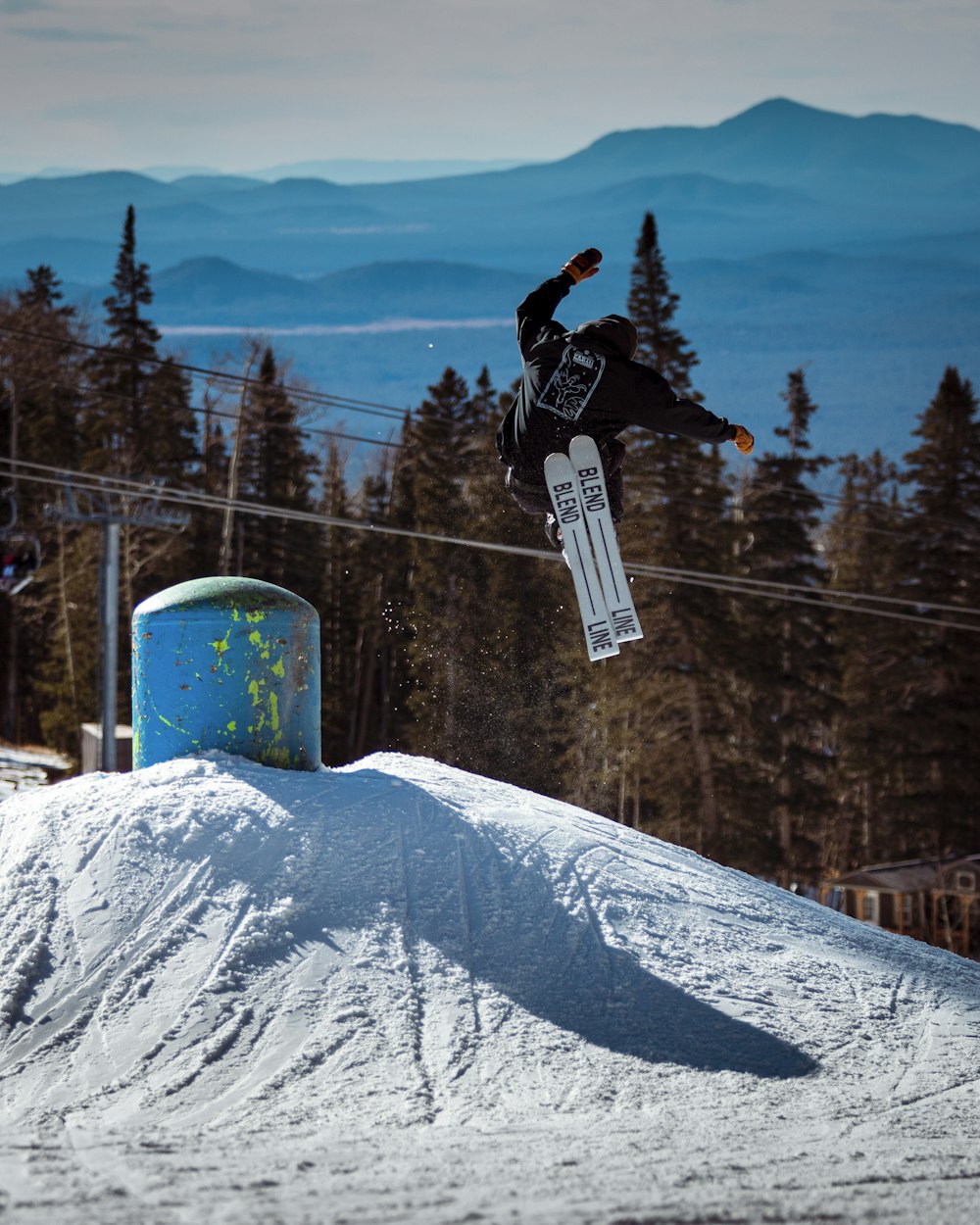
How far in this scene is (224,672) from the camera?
303 inches

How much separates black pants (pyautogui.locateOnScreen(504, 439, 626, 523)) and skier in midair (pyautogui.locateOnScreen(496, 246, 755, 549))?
0.16 metres

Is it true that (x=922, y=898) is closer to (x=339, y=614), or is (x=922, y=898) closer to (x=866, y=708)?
(x=866, y=708)

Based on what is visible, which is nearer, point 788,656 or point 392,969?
point 392,969

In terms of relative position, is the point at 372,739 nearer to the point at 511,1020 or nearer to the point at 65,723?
the point at 65,723

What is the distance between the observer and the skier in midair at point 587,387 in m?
6.74

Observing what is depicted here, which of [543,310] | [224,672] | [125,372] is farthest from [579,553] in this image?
[125,372]

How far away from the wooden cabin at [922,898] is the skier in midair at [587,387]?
2586 centimetres

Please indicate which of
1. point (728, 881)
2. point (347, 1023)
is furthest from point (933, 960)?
point (347, 1023)

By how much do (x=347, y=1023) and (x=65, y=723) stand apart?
33.4 m

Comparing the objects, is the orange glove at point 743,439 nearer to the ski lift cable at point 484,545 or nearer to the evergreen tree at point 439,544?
the ski lift cable at point 484,545

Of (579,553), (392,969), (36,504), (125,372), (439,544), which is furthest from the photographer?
(36,504)

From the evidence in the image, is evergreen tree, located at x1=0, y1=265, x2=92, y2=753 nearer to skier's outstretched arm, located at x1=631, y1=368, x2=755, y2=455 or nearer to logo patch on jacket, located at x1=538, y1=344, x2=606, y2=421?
logo patch on jacket, located at x1=538, y1=344, x2=606, y2=421

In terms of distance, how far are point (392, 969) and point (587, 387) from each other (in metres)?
2.90

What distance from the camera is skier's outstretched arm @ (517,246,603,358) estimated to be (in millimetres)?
6867
